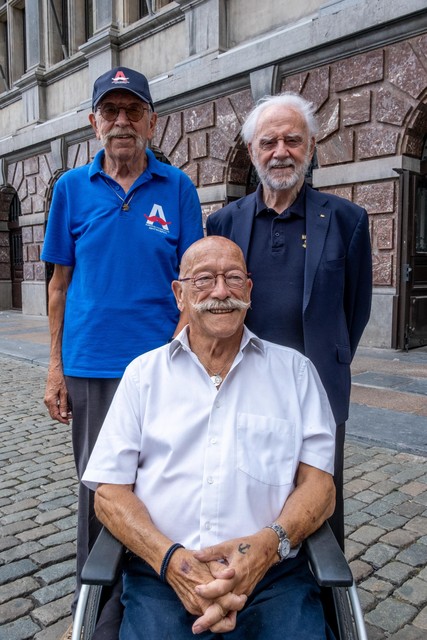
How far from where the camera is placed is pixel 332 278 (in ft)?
7.34

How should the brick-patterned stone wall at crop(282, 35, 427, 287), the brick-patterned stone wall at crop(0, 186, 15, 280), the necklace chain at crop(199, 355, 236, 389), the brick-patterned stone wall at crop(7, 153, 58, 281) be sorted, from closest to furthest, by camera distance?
the necklace chain at crop(199, 355, 236, 389)
the brick-patterned stone wall at crop(282, 35, 427, 287)
the brick-patterned stone wall at crop(7, 153, 58, 281)
the brick-patterned stone wall at crop(0, 186, 15, 280)

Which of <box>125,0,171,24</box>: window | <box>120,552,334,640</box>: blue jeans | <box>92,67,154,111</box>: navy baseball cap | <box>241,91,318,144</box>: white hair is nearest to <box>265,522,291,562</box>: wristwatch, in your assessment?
<box>120,552,334,640</box>: blue jeans

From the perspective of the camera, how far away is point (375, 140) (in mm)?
8188

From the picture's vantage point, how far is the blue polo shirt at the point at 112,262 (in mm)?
2299

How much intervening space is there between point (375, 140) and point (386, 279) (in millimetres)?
1916

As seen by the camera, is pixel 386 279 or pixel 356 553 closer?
pixel 356 553

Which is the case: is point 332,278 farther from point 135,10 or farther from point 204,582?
point 135,10

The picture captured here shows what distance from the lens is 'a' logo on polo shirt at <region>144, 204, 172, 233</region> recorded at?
2342mm

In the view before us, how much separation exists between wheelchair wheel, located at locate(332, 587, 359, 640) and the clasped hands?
0.68 feet

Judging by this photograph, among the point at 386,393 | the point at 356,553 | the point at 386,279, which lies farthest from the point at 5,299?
the point at 356,553

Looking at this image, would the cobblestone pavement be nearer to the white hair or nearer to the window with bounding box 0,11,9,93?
the white hair

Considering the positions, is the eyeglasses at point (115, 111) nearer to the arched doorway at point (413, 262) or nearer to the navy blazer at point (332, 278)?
the navy blazer at point (332, 278)

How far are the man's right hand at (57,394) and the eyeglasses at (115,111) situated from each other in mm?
1027

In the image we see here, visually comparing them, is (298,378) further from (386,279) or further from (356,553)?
(386,279)
